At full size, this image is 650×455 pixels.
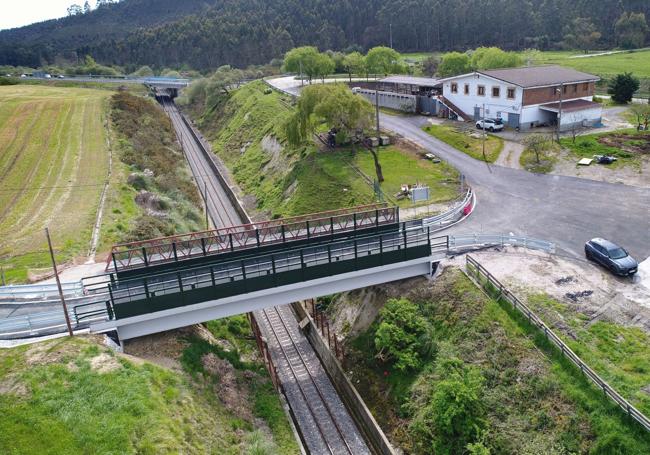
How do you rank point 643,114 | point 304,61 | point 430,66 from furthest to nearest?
point 430,66
point 304,61
point 643,114

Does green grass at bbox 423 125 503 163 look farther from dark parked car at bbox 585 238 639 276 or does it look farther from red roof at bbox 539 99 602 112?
dark parked car at bbox 585 238 639 276

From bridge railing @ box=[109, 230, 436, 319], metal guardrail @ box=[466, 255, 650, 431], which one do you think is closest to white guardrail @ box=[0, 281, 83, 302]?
bridge railing @ box=[109, 230, 436, 319]

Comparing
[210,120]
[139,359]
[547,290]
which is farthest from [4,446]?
[210,120]

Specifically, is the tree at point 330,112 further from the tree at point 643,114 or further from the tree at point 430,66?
the tree at point 430,66

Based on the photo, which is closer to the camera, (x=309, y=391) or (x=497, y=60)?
(x=309, y=391)

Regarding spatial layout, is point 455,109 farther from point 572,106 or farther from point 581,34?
point 581,34

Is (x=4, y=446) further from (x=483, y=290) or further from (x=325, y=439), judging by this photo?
(x=483, y=290)

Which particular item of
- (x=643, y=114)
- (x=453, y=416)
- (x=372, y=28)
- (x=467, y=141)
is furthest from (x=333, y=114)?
(x=372, y=28)
